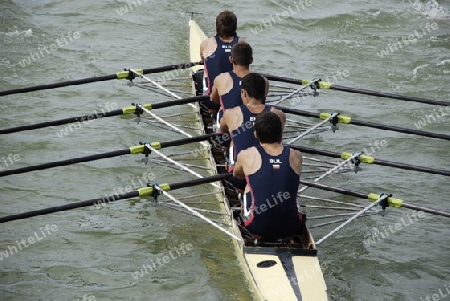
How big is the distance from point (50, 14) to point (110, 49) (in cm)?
252

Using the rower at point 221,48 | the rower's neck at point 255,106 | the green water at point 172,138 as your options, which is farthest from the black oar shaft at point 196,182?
the rower at point 221,48

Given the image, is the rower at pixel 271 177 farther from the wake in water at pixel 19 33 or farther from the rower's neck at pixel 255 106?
the wake in water at pixel 19 33

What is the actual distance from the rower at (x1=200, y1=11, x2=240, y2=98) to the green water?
1.64 meters

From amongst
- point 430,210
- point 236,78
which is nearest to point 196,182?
point 236,78

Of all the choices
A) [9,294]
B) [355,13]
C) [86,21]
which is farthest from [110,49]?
[9,294]

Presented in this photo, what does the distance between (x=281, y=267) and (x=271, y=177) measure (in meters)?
0.95

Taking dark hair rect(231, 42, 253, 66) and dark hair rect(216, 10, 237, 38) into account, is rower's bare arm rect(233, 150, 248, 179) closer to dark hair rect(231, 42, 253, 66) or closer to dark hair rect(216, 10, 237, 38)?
dark hair rect(231, 42, 253, 66)

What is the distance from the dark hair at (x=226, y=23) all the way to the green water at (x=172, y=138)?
2157mm

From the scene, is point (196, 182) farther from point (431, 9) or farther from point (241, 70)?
point (431, 9)

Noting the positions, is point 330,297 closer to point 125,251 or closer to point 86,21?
point 125,251

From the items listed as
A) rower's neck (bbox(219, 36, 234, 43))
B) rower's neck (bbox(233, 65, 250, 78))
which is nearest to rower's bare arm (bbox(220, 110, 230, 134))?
rower's neck (bbox(233, 65, 250, 78))

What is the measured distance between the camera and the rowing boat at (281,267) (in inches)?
295

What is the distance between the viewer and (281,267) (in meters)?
7.76

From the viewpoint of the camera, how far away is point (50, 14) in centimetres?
1806
